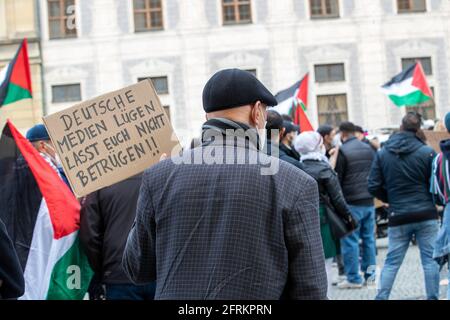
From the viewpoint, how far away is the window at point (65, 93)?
32.2 meters

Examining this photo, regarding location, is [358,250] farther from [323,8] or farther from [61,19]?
[61,19]

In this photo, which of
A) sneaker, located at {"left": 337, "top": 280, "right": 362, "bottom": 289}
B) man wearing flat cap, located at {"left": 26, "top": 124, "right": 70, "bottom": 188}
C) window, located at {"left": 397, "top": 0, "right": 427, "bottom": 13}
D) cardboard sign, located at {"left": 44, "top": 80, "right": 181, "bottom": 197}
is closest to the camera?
cardboard sign, located at {"left": 44, "top": 80, "right": 181, "bottom": 197}

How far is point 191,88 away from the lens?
31891mm

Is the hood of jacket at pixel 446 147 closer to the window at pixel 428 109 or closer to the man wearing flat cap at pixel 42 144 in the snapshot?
the man wearing flat cap at pixel 42 144

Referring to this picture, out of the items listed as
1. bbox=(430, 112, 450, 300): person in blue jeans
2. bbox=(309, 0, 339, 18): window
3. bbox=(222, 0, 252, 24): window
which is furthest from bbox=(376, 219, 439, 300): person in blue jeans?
bbox=(222, 0, 252, 24): window

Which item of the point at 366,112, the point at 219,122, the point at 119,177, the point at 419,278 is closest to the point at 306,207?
the point at 219,122

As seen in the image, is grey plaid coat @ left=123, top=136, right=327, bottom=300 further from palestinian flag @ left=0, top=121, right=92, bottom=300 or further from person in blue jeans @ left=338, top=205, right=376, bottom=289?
person in blue jeans @ left=338, top=205, right=376, bottom=289

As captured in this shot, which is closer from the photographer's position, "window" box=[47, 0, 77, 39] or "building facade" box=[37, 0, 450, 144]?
"building facade" box=[37, 0, 450, 144]

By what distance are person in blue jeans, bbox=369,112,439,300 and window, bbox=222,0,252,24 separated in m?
25.4

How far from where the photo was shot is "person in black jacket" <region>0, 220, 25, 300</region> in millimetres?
3318

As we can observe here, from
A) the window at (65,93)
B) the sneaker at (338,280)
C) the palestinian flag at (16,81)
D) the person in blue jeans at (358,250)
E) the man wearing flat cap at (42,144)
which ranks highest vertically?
the window at (65,93)

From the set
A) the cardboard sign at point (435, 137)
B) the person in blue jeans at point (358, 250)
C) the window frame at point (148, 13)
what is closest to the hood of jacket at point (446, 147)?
the person in blue jeans at point (358, 250)

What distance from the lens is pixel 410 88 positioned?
53.7 ft

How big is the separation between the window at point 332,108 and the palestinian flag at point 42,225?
1048 inches
